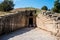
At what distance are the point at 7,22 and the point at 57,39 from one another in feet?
16.9

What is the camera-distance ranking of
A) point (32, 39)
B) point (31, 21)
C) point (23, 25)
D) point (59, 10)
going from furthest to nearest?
point (59, 10)
point (31, 21)
point (23, 25)
point (32, 39)

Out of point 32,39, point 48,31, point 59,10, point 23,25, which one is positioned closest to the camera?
point 32,39

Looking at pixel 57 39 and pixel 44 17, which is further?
pixel 44 17

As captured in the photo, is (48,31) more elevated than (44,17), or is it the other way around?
(44,17)

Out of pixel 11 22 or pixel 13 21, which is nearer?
pixel 11 22

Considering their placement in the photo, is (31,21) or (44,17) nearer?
(44,17)

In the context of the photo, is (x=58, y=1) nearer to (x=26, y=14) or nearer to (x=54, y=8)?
(x=54, y=8)

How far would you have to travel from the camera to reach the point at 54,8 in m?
21.7

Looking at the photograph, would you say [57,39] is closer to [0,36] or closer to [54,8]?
[0,36]

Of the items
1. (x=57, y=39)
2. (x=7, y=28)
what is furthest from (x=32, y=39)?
(x=7, y=28)

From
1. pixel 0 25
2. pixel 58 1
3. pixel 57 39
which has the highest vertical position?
pixel 58 1

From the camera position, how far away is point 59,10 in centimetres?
2127

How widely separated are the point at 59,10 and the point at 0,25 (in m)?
11.8

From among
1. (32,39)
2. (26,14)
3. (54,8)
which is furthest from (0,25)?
(54,8)
